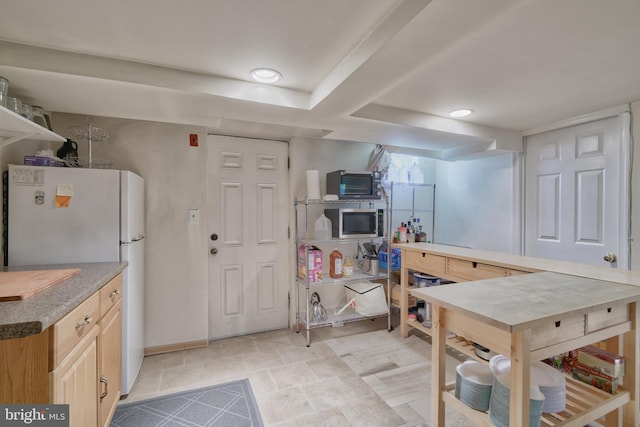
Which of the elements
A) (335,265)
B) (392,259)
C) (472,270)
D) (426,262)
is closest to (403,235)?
(392,259)

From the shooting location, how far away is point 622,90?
1.94m

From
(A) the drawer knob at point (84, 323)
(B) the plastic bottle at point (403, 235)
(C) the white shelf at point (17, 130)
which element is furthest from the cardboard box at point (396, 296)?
(C) the white shelf at point (17, 130)

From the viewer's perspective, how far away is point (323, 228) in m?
3.09

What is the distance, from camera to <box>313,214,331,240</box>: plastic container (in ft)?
10.1

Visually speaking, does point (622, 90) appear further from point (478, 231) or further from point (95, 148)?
point (95, 148)

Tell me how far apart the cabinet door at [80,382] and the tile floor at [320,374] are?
0.77m

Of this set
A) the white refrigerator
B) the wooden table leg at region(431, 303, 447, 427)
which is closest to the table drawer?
the wooden table leg at region(431, 303, 447, 427)

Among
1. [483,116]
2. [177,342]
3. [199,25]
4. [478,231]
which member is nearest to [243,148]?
[199,25]

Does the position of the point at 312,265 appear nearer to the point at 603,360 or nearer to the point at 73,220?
the point at 73,220

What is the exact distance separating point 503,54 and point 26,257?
2.92m

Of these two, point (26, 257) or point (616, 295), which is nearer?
point (616, 295)

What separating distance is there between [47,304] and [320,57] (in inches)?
63.8

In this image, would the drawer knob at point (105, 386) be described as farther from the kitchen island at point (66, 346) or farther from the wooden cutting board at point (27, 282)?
the wooden cutting board at point (27, 282)

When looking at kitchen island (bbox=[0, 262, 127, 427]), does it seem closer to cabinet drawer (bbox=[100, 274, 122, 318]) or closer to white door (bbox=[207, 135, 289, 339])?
cabinet drawer (bbox=[100, 274, 122, 318])
